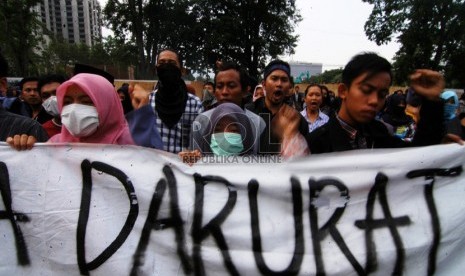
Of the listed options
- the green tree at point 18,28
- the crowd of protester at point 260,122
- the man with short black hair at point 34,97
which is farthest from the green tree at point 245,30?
the crowd of protester at point 260,122

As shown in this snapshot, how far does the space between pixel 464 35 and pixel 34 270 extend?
27484 mm

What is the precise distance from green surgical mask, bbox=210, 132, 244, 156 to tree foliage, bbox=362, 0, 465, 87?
24.6m

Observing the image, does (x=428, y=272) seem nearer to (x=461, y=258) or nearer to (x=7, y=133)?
→ (x=461, y=258)

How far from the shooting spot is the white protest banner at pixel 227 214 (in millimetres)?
1707

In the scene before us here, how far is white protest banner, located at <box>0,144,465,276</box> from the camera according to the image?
171 centimetres

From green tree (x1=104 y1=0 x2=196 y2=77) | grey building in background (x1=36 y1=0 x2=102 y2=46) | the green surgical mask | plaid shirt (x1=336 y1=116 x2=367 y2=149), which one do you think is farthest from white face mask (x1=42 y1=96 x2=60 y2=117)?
grey building in background (x1=36 y1=0 x2=102 y2=46)

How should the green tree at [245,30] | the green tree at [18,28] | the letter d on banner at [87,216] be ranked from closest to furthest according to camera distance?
the letter d on banner at [87,216] < the green tree at [18,28] < the green tree at [245,30]

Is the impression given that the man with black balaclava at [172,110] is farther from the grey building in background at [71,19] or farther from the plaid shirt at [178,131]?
the grey building in background at [71,19]

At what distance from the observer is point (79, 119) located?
182 centimetres

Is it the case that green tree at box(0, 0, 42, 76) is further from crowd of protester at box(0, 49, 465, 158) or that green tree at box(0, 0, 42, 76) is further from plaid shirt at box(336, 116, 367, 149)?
plaid shirt at box(336, 116, 367, 149)

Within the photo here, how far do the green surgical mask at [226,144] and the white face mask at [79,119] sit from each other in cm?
66

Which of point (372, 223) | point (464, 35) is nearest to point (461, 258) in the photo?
point (372, 223)

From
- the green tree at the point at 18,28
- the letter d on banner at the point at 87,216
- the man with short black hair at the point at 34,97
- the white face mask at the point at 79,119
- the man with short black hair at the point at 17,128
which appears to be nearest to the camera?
the letter d on banner at the point at 87,216

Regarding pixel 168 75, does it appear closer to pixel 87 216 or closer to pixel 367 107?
pixel 87 216
